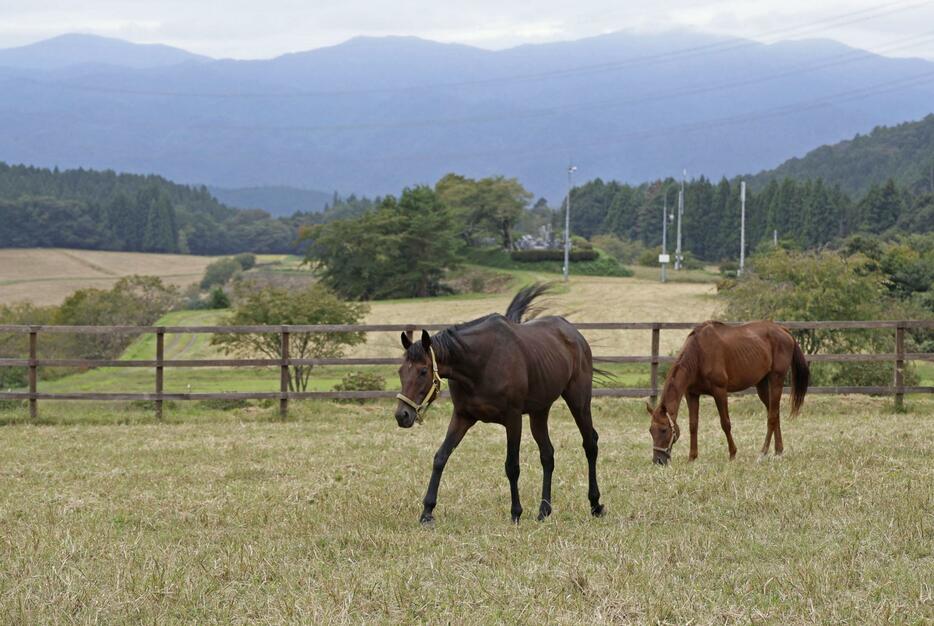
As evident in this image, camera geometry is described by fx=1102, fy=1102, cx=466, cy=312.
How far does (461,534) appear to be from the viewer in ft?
26.2

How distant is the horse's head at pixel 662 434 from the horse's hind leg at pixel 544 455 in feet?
9.73

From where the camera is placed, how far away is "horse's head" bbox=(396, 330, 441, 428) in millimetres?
7770

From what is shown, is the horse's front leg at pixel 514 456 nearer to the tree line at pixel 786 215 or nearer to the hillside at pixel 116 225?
the tree line at pixel 786 215

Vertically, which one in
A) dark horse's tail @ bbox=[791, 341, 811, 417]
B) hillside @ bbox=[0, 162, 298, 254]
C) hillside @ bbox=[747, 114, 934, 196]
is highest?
hillside @ bbox=[747, 114, 934, 196]

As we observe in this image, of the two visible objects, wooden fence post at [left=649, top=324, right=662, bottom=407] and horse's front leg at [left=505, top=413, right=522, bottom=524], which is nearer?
horse's front leg at [left=505, top=413, right=522, bottom=524]

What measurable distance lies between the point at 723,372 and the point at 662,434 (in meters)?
1.06

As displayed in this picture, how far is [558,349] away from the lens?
9.06 m

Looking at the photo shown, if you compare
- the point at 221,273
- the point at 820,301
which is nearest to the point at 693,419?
the point at 820,301

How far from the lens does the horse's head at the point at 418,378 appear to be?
777cm

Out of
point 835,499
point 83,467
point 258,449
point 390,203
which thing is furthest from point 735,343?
point 390,203

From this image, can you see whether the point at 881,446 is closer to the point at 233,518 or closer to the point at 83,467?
the point at 233,518

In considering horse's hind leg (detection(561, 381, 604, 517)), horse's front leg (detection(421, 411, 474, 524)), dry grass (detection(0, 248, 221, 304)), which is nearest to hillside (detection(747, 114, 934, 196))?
dry grass (detection(0, 248, 221, 304))

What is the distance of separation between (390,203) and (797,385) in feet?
252

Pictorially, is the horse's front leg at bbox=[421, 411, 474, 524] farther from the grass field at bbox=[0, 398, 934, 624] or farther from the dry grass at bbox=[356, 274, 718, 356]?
the dry grass at bbox=[356, 274, 718, 356]
